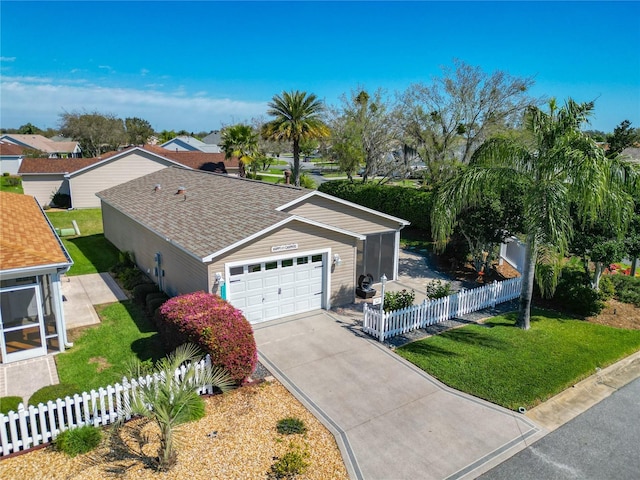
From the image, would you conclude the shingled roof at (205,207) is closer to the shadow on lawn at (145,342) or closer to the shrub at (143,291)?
the shrub at (143,291)

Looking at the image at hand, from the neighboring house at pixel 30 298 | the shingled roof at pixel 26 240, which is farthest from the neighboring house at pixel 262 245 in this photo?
the neighboring house at pixel 30 298

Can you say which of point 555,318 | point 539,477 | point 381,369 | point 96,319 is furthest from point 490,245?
point 96,319

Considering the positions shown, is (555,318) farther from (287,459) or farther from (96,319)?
(96,319)

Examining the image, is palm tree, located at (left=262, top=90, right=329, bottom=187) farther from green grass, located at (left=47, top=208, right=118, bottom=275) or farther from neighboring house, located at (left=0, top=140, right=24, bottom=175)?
neighboring house, located at (left=0, top=140, right=24, bottom=175)

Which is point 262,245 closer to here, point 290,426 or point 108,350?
point 108,350

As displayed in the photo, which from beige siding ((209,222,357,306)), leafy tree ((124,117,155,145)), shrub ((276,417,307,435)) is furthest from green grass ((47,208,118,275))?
leafy tree ((124,117,155,145))

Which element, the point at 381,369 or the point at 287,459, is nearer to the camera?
the point at 287,459

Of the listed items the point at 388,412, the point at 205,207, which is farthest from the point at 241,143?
the point at 388,412
